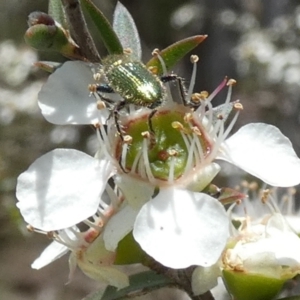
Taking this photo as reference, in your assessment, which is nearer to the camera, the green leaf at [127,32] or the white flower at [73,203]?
the white flower at [73,203]

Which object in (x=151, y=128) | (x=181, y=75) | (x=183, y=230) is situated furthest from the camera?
(x=181, y=75)

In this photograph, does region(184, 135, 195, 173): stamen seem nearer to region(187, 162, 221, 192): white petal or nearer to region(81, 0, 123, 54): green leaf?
region(187, 162, 221, 192): white petal

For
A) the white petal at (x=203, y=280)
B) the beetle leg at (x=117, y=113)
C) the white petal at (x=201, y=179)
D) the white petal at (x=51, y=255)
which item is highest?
the beetle leg at (x=117, y=113)

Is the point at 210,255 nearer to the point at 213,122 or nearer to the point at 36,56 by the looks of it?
the point at 213,122

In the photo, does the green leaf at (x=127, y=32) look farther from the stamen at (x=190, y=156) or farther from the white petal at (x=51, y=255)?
the white petal at (x=51, y=255)

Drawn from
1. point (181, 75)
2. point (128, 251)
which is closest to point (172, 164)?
point (128, 251)

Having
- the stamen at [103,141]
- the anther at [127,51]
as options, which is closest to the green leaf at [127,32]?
the anther at [127,51]

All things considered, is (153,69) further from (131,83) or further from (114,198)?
(114,198)
